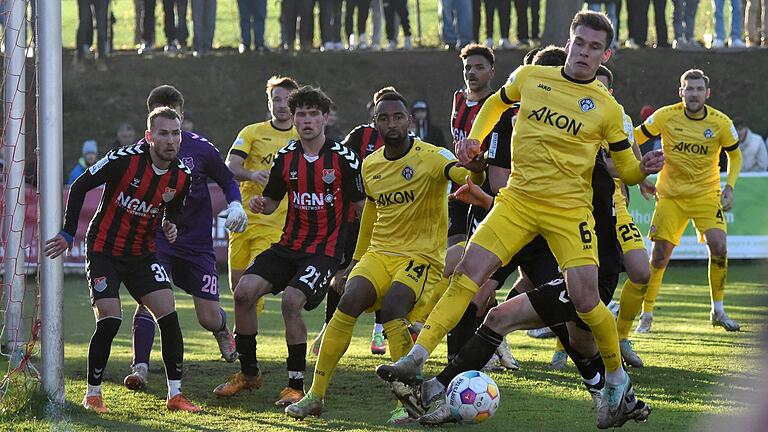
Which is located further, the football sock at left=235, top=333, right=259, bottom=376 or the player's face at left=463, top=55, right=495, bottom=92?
the player's face at left=463, top=55, right=495, bottom=92

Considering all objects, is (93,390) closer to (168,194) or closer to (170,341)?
(170,341)


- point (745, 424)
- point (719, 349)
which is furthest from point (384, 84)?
point (745, 424)

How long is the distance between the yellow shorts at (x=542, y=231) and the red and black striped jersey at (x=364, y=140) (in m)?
3.45

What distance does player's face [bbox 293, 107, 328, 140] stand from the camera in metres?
7.41

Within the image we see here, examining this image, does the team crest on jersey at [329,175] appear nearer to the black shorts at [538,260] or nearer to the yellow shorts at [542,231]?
the black shorts at [538,260]

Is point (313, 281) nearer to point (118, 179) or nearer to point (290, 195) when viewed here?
point (290, 195)

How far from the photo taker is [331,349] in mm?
6504

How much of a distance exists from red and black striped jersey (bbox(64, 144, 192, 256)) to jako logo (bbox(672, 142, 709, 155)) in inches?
211

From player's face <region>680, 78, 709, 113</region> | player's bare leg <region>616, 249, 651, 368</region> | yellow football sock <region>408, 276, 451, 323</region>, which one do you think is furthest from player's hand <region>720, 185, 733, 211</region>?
yellow football sock <region>408, 276, 451, 323</region>

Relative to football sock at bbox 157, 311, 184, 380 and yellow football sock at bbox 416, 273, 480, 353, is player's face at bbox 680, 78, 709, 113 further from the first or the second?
football sock at bbox 157, 311, 184, 380

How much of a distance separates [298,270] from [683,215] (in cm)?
473

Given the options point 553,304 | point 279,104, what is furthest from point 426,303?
point 279,104

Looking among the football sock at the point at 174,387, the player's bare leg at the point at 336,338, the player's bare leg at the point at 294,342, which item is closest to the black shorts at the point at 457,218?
the player's bare leg at the point at 294,342

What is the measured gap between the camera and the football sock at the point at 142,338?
26.1 ft
